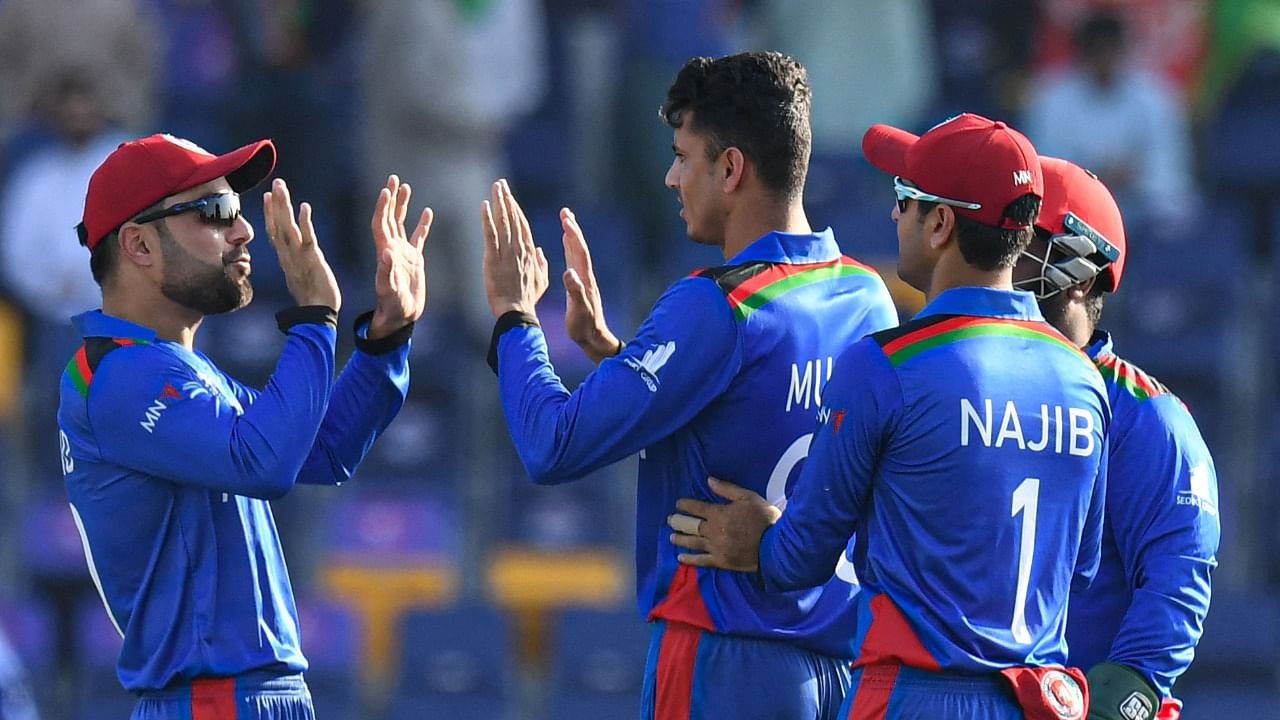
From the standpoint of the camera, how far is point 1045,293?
4.45m

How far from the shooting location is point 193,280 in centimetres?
457

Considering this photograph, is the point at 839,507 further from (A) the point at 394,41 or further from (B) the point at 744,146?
(A) the point at 394,41

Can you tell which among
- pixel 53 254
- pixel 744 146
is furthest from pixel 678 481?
pixel 53 254

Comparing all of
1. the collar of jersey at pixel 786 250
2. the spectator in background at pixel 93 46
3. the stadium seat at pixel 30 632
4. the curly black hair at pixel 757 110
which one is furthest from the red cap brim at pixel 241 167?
the spectator in background at pixel 93 46

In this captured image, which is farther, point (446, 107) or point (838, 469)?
point (446, 107)

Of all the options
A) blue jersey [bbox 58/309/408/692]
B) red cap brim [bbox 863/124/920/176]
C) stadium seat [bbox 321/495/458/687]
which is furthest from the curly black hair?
stadium seat [bbox 321/495/458/687]

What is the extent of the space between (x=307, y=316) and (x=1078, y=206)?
1.68 meters

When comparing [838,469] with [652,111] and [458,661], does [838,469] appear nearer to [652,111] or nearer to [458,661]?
[458,661]

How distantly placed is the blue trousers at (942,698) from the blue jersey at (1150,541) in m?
0.47

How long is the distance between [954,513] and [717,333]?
70cm

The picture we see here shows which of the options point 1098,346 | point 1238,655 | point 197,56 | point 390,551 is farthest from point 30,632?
point 1098,346

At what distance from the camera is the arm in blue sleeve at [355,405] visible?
15.8 feet

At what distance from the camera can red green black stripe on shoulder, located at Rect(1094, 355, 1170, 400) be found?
14.7ft

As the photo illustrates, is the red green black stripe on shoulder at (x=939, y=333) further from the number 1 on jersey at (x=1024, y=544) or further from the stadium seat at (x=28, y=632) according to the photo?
the stadium seat at (x=28, y=632)
